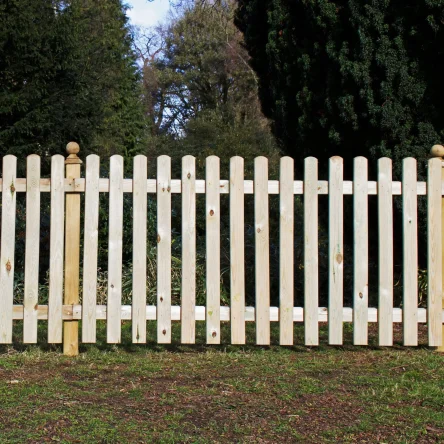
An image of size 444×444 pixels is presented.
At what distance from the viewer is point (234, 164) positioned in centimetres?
481

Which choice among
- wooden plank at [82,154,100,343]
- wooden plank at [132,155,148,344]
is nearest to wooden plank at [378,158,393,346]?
wooden plank at [132,155,148,344]

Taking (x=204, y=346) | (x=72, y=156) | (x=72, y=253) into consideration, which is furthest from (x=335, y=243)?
(x=72, y=156)

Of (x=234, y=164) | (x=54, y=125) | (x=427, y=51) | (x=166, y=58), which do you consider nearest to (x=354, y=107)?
(x=427, y=51)

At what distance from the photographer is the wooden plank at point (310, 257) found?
4824mm

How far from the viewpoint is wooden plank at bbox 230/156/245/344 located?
4812 millimetres

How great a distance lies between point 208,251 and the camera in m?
4.82

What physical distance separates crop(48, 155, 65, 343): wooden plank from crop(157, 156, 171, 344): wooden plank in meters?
0.73

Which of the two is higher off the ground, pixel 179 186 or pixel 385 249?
pixel 179 186

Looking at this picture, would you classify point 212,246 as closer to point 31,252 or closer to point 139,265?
point 139,265

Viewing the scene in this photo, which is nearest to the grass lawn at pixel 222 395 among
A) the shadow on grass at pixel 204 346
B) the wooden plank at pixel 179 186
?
the shadow on grass at pixel 204 346

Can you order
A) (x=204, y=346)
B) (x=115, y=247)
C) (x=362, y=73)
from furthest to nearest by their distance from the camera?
1. (x=362, y=73)
2. (x=204, y=346)
3. (x=115, y=247)

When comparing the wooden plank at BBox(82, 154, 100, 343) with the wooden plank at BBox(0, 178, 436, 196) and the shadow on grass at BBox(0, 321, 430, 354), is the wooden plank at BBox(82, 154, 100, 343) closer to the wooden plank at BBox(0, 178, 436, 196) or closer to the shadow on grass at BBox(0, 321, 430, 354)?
the wooden plank at BBox(0, 178, 436, 196)

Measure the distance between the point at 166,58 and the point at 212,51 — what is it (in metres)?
4.37

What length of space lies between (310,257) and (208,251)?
76 centimetres
